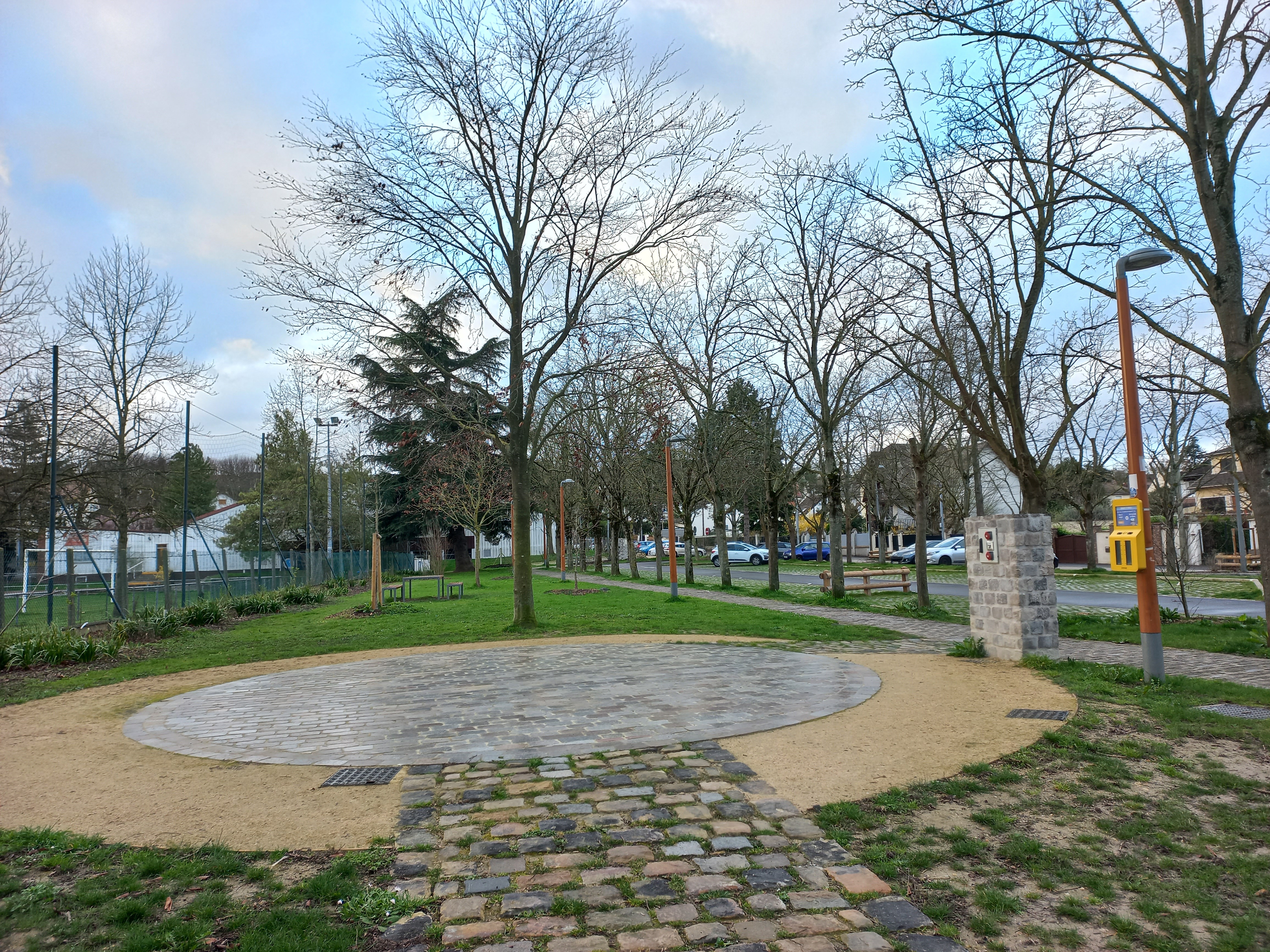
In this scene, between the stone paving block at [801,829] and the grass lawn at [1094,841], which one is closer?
the grass lawn at [1094,841]

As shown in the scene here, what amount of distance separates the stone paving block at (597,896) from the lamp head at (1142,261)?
8.49 meters

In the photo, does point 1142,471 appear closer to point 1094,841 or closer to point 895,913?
point 1094,841

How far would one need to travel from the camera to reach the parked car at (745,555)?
4716 cm

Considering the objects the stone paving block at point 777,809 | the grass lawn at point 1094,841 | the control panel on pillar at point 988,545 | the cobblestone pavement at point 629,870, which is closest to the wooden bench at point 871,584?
the control panel on pillar at point 988,545

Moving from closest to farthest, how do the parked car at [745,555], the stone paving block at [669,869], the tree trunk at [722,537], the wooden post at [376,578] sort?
the stone paving block at [669,869]
the wooden post at [376,578]
the tree trunk at [722,537]
the parked car at [745,555]

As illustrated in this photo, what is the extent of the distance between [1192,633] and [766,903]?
40.2ft

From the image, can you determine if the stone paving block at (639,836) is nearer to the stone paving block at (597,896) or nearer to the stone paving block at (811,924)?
the stone paving block at (597,896)

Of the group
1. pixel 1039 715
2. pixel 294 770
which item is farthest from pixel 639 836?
pixel 1039 715

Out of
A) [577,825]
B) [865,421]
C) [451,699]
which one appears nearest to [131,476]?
[451,699]

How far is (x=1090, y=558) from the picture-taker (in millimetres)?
34594

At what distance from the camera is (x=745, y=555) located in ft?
155

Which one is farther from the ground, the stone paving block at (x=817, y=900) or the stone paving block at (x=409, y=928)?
the stone paving block at (x=409, y=928)

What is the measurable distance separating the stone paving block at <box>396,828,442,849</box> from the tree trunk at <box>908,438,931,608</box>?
15.1 metres

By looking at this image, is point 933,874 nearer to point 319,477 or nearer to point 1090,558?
point 1090,558
